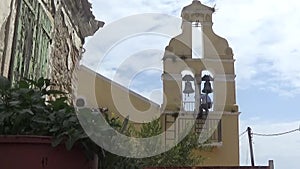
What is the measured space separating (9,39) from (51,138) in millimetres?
1393

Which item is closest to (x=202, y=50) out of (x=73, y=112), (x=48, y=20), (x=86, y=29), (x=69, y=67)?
(x=86, y=29)

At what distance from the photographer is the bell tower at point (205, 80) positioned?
658 cm

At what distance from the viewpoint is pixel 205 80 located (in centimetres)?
652

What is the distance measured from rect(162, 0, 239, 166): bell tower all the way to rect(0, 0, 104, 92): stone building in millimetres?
2309

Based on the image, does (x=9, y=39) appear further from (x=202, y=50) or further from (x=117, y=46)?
(x=202, y=50)

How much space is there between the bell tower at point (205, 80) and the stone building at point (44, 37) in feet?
7.58

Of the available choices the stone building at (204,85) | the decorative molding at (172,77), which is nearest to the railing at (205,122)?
the stone building at (204,85)

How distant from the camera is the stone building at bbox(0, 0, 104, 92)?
94.7 inches

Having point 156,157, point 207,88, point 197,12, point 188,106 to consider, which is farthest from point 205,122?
point 156,157

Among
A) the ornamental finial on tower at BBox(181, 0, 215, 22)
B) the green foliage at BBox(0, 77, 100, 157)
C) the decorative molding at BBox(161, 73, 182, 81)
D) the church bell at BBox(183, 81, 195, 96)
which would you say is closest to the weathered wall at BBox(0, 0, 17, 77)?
the green foliage at BBox(0, 77, 100, 157)

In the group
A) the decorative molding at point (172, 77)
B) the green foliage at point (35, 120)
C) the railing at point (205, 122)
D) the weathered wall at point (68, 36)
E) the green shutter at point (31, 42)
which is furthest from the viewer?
the decorative molding at point (172, 77)

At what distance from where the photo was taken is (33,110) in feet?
4.06

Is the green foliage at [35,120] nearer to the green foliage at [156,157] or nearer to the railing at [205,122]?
the green foliage at [156,157]

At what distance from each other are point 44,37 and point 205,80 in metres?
3.85
